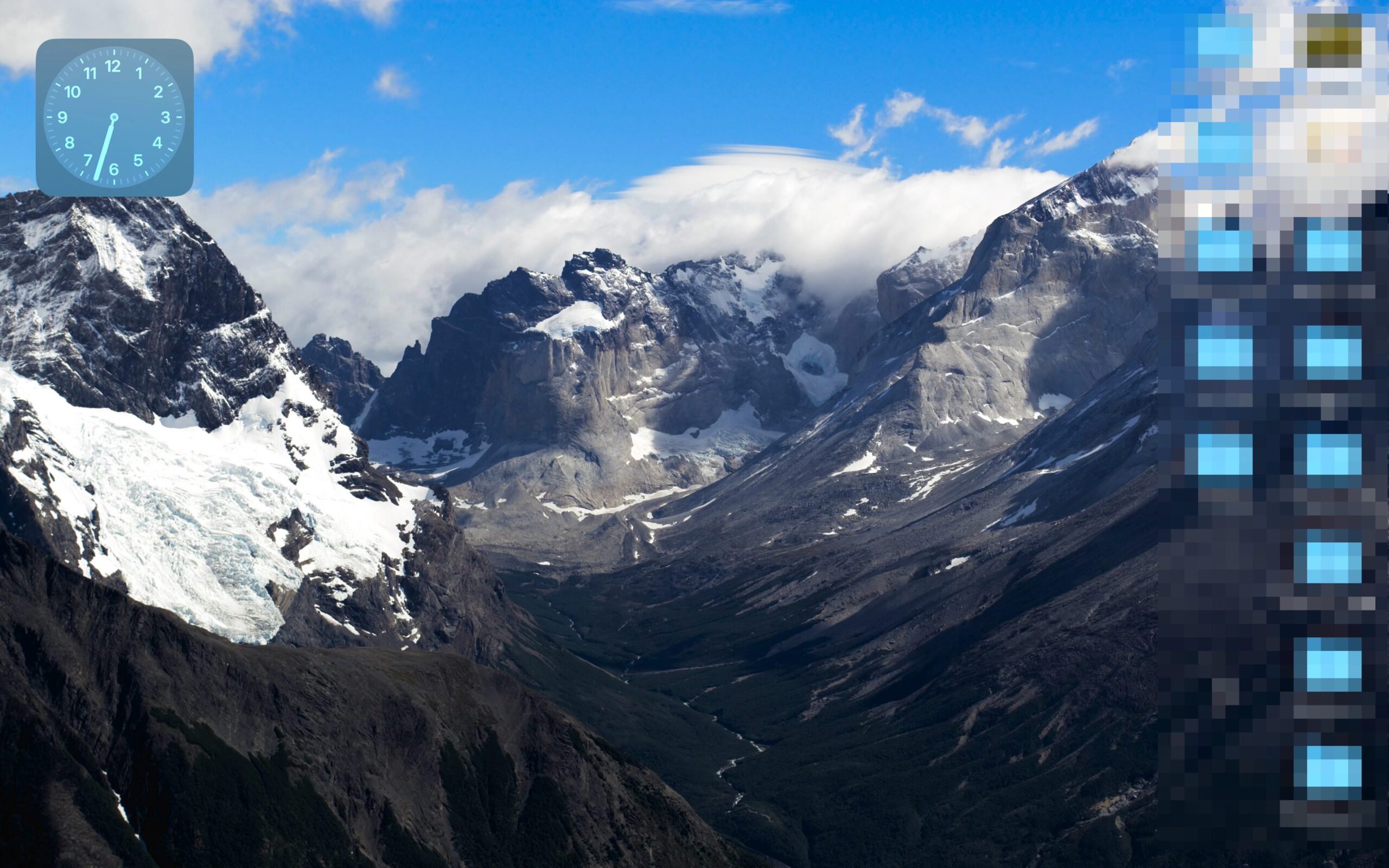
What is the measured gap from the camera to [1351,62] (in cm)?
9750

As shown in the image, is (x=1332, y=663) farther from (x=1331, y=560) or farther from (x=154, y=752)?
(x=154, y=752)

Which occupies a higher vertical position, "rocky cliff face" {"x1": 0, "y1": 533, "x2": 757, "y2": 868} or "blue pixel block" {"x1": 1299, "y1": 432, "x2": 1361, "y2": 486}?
"blue pixel block" {"x1": 1299, "y1": 432, "x2": 1361, "y2": 486}

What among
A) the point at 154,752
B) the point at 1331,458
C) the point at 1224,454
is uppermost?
the point at 1331,458

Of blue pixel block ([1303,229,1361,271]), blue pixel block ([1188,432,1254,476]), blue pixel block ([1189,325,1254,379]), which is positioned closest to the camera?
blue pixel block ([1188,432,1254,476])

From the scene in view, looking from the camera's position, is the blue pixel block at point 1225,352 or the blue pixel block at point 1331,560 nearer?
the blue pixel block at point 1225,352

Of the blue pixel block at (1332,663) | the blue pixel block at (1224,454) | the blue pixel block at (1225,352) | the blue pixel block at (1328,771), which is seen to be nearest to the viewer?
the blue pixel block at (1224,454)

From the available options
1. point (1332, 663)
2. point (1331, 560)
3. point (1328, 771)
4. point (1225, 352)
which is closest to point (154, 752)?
point (1328, 771)

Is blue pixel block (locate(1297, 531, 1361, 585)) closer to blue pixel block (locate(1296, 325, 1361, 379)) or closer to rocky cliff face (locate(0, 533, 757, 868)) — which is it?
blue pixel block (locate(1296, 325, 1361, 379))

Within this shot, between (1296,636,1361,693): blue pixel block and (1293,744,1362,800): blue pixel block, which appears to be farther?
(1296,636,1361,693): blue pixel block

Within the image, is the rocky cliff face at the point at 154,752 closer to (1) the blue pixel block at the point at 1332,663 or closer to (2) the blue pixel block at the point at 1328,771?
(2) the blue pixel block at the point at 1328,771

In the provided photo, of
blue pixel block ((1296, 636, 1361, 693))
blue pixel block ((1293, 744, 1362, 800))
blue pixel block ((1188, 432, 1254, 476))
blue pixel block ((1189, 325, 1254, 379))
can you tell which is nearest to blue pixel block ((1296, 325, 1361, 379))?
blue pixel block ((1189, 325, 1254, 379))

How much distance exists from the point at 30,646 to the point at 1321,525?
129915 mm

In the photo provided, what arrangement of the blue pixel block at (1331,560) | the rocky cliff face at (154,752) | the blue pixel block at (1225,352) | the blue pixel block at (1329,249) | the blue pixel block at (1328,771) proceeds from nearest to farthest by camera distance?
the blue pixel block at (1225,352) → the blue pixel block at (1328,771) → the blue pixel block at (1331,560) → the blue pixel block at (1329,249) → the rocky cliff face at (154,752)

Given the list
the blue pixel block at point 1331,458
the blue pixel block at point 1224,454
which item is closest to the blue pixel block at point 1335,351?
the blue pixel block at point 1331,458
